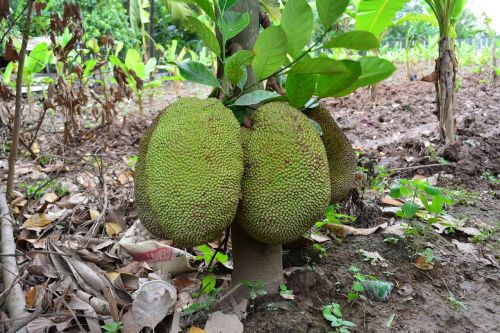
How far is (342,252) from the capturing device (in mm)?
1460

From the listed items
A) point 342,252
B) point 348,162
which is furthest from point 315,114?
point 342,252

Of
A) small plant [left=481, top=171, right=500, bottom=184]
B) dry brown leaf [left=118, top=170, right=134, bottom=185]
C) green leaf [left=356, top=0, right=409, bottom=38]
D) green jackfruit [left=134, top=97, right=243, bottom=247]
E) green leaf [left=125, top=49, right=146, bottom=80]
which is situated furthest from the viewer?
green leaf [left=125, top=49, right=146, bottom=80]

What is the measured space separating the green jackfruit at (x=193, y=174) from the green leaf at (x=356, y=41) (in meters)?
0.29

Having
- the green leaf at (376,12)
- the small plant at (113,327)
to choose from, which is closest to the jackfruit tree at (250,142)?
the small plant at (113,327)

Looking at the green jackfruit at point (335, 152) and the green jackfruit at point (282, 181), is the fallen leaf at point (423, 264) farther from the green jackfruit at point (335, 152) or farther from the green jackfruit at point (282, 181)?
the green jackfruit at point (282, 181)

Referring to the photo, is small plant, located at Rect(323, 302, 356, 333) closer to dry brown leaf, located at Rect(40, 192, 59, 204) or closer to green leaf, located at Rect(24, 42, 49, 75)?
dry brown leaf, located at Rect(40, 192, 59, 204)

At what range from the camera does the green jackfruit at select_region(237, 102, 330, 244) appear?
38.0 inches

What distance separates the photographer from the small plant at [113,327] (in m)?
1.10

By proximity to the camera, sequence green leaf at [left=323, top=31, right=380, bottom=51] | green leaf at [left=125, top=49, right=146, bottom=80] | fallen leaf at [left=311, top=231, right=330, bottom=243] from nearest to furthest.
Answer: green leaf at [left=323, top=31, right=380, bottom=51] → fallen leaf at [left=311, top=231, right=330, bottom=243] → green leaf at [left=125, top=49, right=146, bottom=80]

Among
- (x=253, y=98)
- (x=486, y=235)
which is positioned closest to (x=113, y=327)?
(x=253, y=98)

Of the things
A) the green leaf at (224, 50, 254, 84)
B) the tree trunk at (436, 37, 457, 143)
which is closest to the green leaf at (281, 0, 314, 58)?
the green leaf at (224, 50, 254, 84)

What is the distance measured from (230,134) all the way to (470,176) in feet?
6.13

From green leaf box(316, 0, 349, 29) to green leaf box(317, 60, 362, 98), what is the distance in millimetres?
110

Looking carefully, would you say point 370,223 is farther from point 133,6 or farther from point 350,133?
point 133,6
